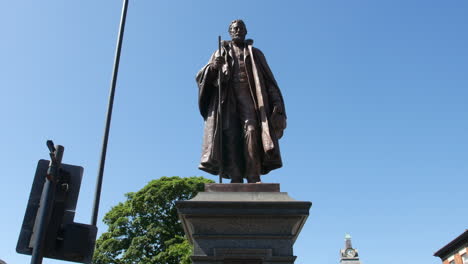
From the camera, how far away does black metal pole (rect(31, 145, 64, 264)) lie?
11.8ft

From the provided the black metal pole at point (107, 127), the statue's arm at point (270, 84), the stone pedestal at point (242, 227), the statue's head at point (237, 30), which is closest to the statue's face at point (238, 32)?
the statue's head at point (237, 30)

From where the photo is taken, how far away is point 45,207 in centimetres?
372

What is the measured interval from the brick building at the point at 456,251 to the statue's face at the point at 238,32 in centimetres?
3845

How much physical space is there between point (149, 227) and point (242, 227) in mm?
23569

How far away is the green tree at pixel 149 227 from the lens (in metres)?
26.8

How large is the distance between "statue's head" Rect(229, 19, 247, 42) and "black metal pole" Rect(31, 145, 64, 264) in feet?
15.5

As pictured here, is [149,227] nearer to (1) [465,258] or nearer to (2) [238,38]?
(2) [238,38]

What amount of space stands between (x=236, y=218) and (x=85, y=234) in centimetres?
228

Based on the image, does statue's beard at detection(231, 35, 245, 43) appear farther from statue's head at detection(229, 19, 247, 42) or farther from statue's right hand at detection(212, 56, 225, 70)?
statue's right hand at detection(212, 56, 225, 70)

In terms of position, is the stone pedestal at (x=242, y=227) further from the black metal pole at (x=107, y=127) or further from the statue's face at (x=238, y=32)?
the statue's face at (x=238, y=32)

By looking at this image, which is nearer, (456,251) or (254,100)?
(254,100)

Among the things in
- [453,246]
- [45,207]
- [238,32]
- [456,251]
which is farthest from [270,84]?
[453,246]

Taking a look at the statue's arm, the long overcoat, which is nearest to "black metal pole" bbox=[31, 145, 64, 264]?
the long overcoat

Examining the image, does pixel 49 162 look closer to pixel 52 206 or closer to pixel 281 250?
pixel 52 206
